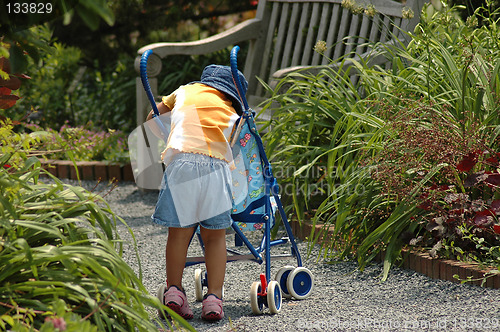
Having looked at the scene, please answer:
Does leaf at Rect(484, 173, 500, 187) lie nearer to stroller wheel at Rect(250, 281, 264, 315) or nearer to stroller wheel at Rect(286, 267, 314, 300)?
stroller wheel at Rect(286, 267, 314, 300)

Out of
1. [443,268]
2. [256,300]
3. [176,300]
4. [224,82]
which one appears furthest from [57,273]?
[443,268]

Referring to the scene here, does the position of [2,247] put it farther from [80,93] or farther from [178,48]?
[80,93]

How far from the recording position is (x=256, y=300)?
8.72 feet

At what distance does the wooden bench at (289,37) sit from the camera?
4.81 metres

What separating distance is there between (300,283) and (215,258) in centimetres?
48

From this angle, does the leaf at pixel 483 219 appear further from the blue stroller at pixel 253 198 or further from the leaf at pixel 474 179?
the blue stroller at pixel 253 198

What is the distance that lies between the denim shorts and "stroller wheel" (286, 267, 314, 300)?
0.46m

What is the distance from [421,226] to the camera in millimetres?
3199

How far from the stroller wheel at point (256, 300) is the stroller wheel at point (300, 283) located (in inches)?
9.1

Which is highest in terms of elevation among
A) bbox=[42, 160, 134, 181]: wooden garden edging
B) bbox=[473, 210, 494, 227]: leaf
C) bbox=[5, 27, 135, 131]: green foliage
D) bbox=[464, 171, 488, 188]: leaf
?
bbox=[5, 27, 135, 131]: green foliage

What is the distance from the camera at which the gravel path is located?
2.47 metres

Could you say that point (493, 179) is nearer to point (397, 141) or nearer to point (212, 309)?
point (397, 141)

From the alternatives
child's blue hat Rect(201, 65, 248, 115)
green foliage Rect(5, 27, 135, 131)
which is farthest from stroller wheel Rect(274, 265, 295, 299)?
green foliage Rect(5, 27, 135, 131)

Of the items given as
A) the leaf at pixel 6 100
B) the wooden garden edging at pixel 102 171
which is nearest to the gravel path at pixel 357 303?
the leaf at pixel 6 100
